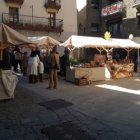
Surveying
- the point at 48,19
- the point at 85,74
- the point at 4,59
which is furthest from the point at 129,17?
the point at 4,59

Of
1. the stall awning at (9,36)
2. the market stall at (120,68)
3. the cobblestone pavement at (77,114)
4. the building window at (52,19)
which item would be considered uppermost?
the building window at (52,19)

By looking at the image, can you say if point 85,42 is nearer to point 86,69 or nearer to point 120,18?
point 86,69

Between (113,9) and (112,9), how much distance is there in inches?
5.5

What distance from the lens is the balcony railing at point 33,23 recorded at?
86.4ft

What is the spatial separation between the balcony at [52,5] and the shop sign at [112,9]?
4.84 metres

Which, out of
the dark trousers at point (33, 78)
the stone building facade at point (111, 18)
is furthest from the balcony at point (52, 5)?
the dark trousers at point (33, 78)

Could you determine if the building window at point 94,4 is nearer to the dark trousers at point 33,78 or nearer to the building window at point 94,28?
the building window at point 94,28

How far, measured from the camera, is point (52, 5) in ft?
94.6

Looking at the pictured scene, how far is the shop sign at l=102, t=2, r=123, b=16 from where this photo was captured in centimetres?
2741

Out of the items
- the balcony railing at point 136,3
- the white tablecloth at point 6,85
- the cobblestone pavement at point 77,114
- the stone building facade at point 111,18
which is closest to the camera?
the cobblestone pavement at point 77,114

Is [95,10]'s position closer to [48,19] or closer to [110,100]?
[48,19]

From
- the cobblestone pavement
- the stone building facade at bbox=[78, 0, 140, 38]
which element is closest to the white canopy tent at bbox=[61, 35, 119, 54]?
the cobblestone pavement

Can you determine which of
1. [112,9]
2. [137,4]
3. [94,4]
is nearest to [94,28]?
[94,4]

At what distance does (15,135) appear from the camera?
612cm
